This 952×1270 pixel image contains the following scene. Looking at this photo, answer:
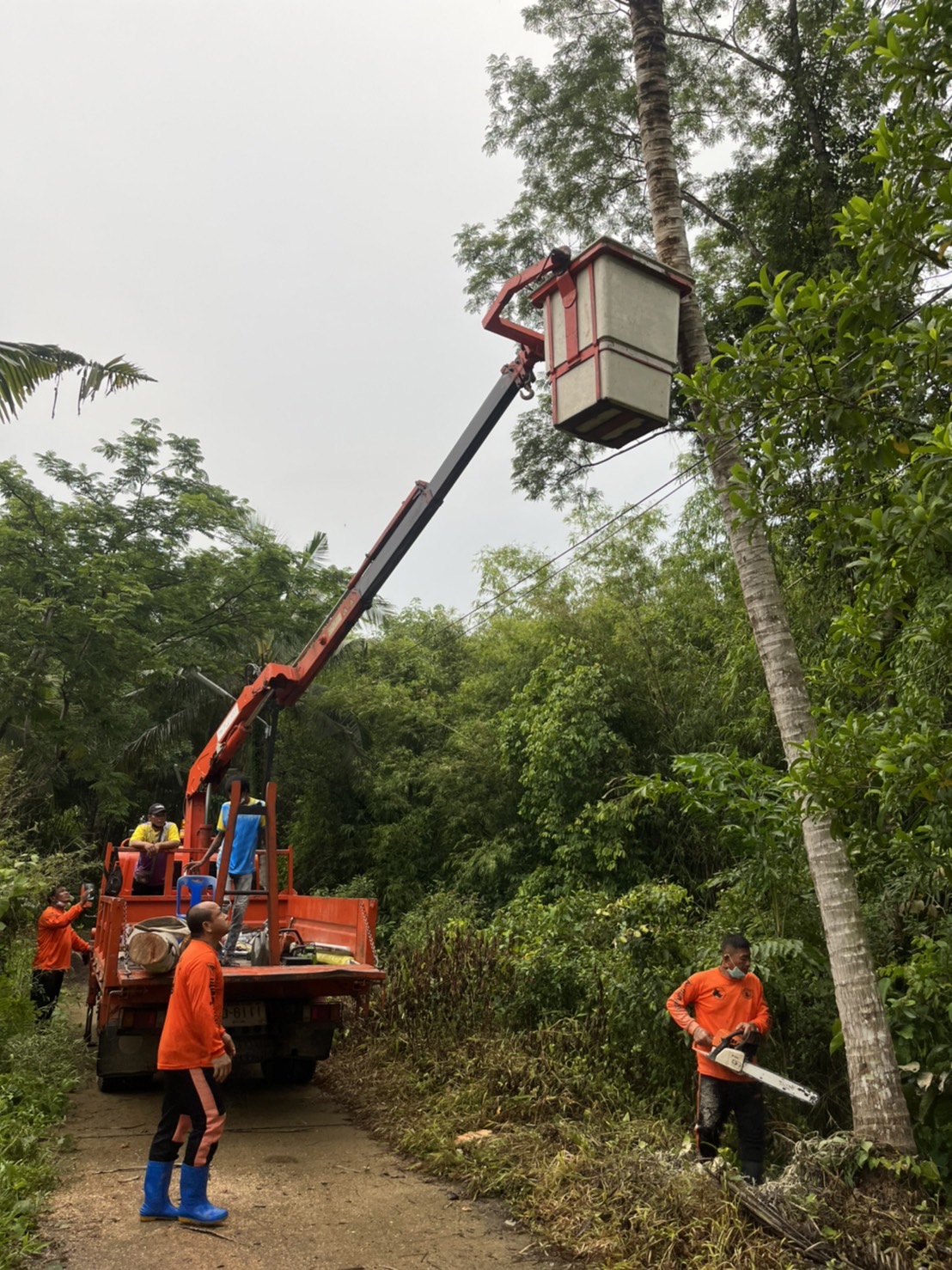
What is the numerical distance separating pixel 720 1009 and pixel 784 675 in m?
1.97

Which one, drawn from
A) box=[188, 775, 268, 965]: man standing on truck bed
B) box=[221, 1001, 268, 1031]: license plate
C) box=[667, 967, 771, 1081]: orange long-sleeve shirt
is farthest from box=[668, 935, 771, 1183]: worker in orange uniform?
box=[188, 775, 268, 965]: man standing on truck bed

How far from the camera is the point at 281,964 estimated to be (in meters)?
7.50

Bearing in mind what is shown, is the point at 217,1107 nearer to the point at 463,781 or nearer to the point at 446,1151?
the point at 446,1151

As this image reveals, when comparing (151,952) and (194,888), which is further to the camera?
(194,888)

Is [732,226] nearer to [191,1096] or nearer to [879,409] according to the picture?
[879,409]

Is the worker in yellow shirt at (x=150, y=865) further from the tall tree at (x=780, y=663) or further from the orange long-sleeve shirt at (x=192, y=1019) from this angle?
the tall tree at (x=780, y=663)

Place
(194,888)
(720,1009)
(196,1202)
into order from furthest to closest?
(194,888), (720,1009), (196,1202)

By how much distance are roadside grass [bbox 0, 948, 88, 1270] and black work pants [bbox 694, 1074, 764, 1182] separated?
342 cm

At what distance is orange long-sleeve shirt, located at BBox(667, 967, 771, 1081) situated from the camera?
5285mm

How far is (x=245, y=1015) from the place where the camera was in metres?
7.19

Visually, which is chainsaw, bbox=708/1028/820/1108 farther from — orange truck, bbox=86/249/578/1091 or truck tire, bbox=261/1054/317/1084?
truck tire, bbox=261/1054/317/1084

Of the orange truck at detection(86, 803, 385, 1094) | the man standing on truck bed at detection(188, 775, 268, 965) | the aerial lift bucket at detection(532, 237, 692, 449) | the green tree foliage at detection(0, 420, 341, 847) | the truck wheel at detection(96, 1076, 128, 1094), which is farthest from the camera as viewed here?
the green tree foliage at detection(0, 420, 341, 847)

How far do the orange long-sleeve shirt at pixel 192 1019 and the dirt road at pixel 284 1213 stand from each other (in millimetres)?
789

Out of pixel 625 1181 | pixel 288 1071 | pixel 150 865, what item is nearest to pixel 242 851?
pixel 150 865
